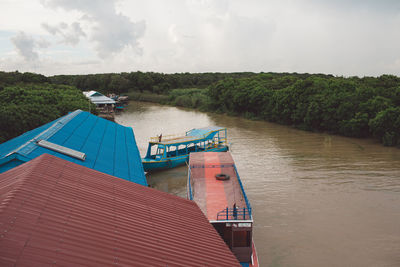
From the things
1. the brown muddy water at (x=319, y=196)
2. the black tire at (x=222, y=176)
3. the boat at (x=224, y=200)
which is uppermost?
the black tire at (x=222, y=176)

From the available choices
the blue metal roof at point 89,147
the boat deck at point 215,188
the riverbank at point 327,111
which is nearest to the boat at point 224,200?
the boat deck at point 215,188

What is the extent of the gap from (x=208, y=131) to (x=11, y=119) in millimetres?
14782

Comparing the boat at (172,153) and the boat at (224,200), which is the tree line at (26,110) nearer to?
the boat at (172,153)

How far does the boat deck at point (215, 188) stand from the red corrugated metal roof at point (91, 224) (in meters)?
2.94

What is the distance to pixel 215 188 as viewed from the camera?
45.5 ft

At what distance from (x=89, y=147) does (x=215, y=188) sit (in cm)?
623

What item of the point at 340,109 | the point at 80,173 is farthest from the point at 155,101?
the point at 80,173

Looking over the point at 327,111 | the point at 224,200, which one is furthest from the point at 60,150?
the point at 327,111

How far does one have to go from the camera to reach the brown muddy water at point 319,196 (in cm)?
1236

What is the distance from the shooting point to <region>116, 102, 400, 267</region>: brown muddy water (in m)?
12.4

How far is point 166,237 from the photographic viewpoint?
665 centimetres

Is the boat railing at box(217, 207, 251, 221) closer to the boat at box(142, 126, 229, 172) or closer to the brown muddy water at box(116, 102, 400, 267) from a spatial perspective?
the brown muddy water at box(116, 102, 400, 267)

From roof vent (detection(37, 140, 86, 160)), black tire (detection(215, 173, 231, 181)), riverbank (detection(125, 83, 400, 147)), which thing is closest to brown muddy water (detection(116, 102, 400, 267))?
riverbank (detection(125, 83, 400, 147))

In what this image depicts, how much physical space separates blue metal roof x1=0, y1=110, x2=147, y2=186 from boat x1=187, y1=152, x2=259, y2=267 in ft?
8.90
